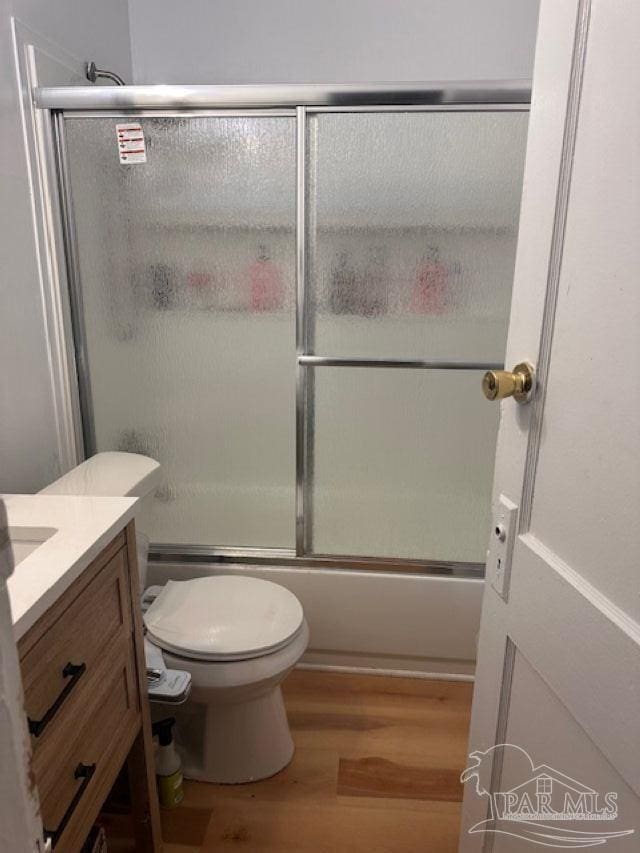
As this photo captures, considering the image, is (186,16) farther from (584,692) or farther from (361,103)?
(584,692)

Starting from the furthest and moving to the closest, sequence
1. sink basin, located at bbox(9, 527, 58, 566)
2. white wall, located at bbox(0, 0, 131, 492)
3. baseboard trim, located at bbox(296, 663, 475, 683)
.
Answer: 1. baseboard trim, located at bbox(296, 663, 475, 683)
2. white wall, located at bbox(0, 0, 131, 492)
3. sink basin, located at bbox(9, 527, 58, 566)

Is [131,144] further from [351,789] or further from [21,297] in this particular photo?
[351,789]

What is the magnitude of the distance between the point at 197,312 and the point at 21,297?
1.59 ft

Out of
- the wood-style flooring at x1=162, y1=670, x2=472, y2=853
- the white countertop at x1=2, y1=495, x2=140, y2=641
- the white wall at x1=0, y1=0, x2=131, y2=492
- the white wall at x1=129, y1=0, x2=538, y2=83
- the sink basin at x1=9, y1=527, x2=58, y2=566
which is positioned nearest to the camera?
the white countertop at x1=2, y1=495, x2=140, y2=641

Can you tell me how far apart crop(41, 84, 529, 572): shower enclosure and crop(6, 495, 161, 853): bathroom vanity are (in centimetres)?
78

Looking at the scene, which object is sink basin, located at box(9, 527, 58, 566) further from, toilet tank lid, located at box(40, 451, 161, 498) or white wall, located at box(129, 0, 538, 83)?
white wall, located at box(129, 0, 538, 83)

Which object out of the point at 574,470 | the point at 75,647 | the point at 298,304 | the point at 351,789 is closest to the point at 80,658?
the point at 75,647

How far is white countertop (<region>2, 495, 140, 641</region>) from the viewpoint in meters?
0.75

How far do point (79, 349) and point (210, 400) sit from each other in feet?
1.40

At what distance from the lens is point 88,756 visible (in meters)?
0.92

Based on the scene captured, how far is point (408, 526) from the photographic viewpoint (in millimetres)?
1896

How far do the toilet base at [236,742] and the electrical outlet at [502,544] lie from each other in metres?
0.83

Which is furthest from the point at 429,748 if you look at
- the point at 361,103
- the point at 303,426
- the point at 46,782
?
the point at 361,103

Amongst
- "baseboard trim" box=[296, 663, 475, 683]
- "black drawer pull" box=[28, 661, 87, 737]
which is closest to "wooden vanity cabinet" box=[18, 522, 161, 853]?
"black drawer pull" box=[28, 661, 87, 737]
